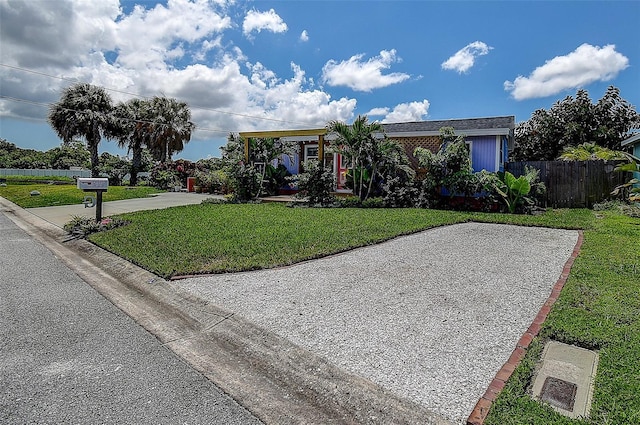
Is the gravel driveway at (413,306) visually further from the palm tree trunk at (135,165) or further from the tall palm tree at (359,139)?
the palm tree trunk at (135,165)

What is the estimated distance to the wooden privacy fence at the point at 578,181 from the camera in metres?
12.5

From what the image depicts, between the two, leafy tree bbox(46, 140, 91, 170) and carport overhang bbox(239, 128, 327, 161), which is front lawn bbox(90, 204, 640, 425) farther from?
leafy tree bbox(46, 140, 91, 170)

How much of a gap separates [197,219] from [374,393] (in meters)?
8.34

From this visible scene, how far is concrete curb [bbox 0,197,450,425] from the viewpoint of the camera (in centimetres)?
243

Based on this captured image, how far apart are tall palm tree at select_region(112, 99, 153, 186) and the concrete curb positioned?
81.7ft

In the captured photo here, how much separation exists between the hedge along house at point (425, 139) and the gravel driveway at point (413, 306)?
7.02 meters

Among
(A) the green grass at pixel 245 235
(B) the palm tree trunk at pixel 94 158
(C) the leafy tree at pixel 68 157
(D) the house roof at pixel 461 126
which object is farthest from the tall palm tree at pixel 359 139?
(C) the leafy tree at pixel 68 157

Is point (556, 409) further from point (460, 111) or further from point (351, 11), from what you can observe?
point (460, 111)

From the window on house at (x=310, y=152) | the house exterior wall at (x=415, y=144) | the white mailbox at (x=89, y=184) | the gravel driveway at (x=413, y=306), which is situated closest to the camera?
the gravel driveway at (x=413, y=306)

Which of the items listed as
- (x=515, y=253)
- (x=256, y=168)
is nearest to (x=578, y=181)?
(x=515, y=253)

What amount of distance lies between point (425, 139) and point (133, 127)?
21.7 meters

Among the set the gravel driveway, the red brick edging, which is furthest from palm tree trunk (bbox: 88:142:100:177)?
the red brick edging

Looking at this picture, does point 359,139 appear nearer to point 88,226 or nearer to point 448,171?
point 448,171

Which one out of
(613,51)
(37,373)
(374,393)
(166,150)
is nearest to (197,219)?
(37,373)
